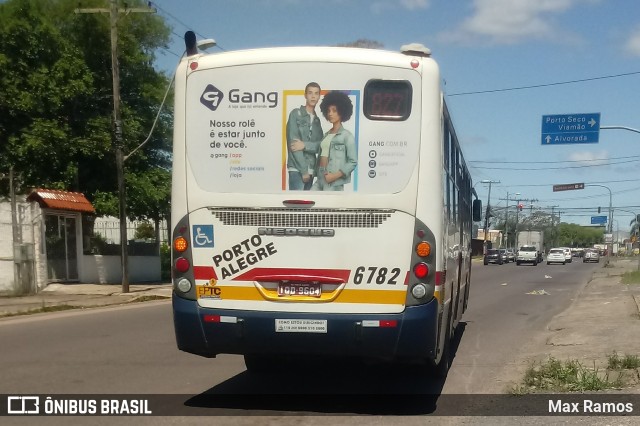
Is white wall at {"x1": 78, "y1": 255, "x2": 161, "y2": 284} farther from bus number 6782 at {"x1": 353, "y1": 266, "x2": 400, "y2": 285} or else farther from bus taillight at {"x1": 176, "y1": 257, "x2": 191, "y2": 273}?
bus number 6782 at {"x1": 353, "y1": 266, "x2": 400, "y2": 285}

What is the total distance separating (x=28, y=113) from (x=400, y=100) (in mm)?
22331

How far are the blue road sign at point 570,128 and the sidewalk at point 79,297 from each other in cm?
1639

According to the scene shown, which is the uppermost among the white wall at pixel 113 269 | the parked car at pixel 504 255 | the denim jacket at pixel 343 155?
the denim jacket at pixel 343 155

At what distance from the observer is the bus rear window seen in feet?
23.7

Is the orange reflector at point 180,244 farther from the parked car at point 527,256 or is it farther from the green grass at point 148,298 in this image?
the parked car at point 527,256

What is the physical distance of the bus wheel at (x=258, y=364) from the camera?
31.3 ft

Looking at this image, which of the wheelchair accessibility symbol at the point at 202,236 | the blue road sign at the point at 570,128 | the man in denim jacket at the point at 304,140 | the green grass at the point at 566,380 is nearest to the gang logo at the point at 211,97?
the man in denim jacket at the point at 304,140

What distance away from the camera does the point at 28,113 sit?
26.9m

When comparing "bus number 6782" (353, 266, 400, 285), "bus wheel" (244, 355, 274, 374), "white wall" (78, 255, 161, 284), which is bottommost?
"white wall" (78, 255, 161, 284)

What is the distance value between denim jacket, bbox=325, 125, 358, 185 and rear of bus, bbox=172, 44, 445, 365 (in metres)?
0.06

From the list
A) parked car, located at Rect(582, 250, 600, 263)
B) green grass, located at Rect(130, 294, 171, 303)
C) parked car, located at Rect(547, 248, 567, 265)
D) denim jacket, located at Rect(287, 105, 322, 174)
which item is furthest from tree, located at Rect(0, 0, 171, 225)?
parked car, located at Rect(582, 250, 600, 263)

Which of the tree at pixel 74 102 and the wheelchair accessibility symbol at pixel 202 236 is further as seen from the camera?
the tree at pixel 74 102

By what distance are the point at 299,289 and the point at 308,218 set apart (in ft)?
2.07

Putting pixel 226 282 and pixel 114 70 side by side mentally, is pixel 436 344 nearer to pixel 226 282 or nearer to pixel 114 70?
pixel 226 282
